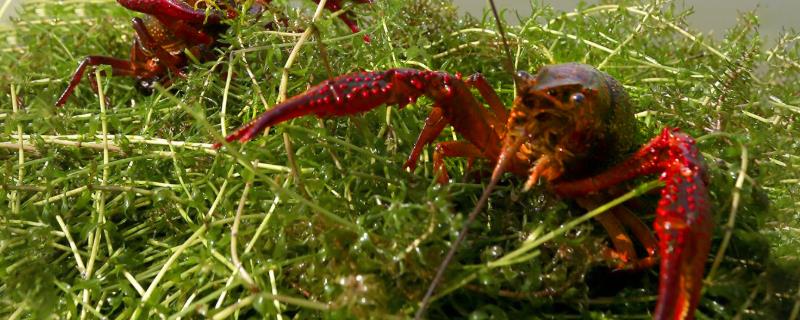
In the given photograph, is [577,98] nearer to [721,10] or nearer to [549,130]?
[549,130]

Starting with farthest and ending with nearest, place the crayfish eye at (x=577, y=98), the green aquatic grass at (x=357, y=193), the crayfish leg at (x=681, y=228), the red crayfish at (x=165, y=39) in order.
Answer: the red crayfish at (x=165, y=39) → the crayfish eye at (x=577, y=98) → the green aquatic grass at (x=357, y=193) → the crayfish leg at (x=681, y=228)

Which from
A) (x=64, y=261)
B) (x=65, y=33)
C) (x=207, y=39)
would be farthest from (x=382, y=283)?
(x=65, y=33)

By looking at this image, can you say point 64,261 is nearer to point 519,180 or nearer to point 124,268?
point 124,268

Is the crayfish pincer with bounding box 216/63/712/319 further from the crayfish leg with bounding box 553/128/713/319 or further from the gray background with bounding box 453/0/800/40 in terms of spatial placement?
the gray background with bounding box 453/0/800/40

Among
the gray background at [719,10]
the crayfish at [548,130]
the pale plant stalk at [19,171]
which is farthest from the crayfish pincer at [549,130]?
the gray background at [719,10]

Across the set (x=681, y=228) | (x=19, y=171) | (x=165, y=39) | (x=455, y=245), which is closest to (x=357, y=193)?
(x=455, y=245)

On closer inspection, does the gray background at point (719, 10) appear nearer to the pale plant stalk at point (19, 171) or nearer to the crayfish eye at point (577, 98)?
the pale plant stalk at point (19, 171)
